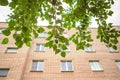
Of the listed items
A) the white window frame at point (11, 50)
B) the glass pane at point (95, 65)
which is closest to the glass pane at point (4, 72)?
the white window frame at point (11, 50)

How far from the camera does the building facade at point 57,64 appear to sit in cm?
1240

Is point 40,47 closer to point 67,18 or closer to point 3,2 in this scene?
point 67,18

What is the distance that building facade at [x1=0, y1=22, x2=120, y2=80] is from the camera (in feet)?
40.7

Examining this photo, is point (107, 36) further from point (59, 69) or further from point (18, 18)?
point (59, 69)

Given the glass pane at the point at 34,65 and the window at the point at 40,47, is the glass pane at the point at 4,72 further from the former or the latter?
the window at the point at 40,47

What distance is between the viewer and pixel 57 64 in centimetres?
1370

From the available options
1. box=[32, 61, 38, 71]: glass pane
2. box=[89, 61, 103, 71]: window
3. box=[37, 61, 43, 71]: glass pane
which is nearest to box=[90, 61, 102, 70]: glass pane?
box=[89, 61, 103, 71]: window

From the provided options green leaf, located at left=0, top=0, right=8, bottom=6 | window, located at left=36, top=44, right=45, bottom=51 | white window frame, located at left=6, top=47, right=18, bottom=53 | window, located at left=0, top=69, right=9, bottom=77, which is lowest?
green leaf, located at left=0, top=0, right=8, bottom=6

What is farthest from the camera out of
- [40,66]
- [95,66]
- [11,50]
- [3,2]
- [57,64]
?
[11,50]

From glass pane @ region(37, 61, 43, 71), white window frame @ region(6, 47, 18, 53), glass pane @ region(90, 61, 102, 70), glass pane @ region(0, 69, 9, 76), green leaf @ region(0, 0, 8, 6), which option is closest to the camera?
green leaf @ region(0, 0, 8, 6)

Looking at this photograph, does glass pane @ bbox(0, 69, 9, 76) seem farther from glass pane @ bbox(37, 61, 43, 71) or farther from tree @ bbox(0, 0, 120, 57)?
tree @ bbox(0, 0, 120, 57)

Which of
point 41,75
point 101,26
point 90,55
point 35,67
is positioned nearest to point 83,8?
point 101,26

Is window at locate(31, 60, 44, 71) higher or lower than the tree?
higher

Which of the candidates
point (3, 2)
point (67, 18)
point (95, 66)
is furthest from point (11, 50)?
point (3, 2)
